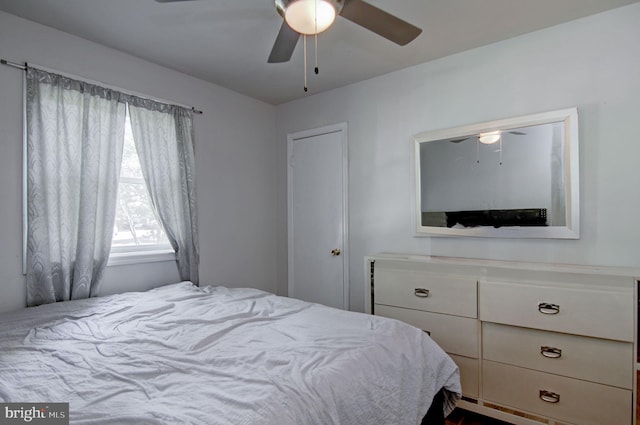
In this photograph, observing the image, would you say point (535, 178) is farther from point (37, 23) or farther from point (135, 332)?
point (37, 23)

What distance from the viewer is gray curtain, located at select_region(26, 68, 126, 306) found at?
1.99 metres

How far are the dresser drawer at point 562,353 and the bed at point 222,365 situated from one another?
1.74 feet

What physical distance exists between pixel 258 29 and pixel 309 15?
31.6 inches

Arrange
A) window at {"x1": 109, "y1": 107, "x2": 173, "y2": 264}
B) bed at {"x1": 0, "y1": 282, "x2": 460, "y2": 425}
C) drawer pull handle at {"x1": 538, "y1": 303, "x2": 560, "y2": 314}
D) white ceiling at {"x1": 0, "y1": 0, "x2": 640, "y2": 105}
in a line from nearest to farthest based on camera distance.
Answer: bed at {"x1": 0, "y1": 282, "x2": 460, "y2": 425}, drawer pull handle at {"x1": 538, "y1": 303, "x2": 560, "y2": 314}, white ceiling at {"x1": 0, "y1": 0, "x2": 640, "y2": 105}, window at {"x1": 109, "y1": 107, "x2": 173, "y2": 264}

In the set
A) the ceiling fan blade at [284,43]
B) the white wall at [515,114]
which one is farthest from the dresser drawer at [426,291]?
the ceiling fan blade at [284,43]

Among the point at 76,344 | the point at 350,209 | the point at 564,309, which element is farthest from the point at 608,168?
the point at 76,344

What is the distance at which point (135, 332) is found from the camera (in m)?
1.55

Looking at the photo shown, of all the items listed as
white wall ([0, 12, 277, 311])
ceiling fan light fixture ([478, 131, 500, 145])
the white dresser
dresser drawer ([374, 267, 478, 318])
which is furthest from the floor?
white wall ([0, 12, 277, 311])

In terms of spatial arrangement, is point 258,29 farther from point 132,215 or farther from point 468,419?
point 468,419

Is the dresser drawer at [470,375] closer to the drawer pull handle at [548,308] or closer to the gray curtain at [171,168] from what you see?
the drawer pull handle at [548,308]

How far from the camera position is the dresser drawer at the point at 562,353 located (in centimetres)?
164

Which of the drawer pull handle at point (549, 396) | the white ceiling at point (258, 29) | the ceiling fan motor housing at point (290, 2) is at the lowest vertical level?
the drawer pull handle at point (549, 396)

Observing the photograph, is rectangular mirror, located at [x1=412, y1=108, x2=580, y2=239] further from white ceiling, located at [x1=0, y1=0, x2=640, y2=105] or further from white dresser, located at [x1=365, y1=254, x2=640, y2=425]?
white ceiling, located at [x1=0, y1=0, x2=640, y2=105]

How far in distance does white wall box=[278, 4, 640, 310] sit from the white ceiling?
0.14 meters
